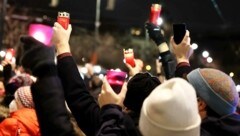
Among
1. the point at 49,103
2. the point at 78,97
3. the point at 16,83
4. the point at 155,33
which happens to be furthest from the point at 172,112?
the point at 16,83

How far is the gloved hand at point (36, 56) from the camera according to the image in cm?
237

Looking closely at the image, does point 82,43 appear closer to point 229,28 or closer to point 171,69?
point 229,28

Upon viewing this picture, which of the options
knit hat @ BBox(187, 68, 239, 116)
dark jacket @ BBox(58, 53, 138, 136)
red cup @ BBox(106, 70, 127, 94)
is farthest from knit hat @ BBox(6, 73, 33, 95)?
knit hat @ BBox(187, 68, 239, 116)

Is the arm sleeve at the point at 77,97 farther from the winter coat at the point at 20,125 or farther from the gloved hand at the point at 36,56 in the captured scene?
the winter coat at the point at 20,125

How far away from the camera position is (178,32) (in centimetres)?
367

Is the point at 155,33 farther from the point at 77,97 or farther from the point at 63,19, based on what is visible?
the point at 77,97

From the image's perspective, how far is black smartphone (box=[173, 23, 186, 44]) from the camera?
3610 mm

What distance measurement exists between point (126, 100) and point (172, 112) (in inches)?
31.8

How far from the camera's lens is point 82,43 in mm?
23688

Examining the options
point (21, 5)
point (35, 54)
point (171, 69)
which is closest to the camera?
point (35, 54)

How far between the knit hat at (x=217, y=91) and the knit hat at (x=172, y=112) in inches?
23.8

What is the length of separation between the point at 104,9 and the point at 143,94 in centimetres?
2155

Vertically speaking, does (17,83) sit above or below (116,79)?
below

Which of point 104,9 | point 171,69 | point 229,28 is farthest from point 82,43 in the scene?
point 171,69
